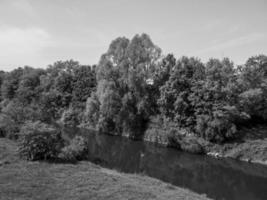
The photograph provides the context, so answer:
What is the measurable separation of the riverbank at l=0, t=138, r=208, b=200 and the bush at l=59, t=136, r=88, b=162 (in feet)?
5.58

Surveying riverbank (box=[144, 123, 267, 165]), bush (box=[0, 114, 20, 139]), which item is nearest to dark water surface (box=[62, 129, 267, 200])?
riverbank (box=[144, 123, 267, 165])

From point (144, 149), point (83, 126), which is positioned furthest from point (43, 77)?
point (144, 149)

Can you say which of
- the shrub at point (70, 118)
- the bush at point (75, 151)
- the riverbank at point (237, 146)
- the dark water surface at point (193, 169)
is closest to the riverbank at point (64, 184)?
the bush at point (75, 151)

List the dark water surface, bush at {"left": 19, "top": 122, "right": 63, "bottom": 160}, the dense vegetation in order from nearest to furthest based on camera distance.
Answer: bush at {"left": 19, "top": 122, "right": 63, "bottom": 160} < the dark water surface < the dense vegetation

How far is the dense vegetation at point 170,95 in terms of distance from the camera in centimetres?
2489

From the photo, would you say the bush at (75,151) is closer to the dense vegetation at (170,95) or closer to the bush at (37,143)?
the bush at (37,143)

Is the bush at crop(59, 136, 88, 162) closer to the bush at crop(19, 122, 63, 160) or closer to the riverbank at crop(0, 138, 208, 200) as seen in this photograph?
the bush at crop(19, 122, 63, 160)

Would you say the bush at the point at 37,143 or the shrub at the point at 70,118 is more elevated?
the shrub at the point at 70,118

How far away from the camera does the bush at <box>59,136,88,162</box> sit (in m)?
14.3

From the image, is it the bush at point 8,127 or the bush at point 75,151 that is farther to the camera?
the bush at point 8,127

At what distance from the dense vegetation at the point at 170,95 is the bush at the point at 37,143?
24.7 feet

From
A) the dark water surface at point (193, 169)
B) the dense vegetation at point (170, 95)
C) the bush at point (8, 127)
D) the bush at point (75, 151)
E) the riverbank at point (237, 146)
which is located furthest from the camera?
the dense vegetation at point (170, 95)

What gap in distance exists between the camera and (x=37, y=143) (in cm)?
1308

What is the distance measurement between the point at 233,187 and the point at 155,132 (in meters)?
15.1
